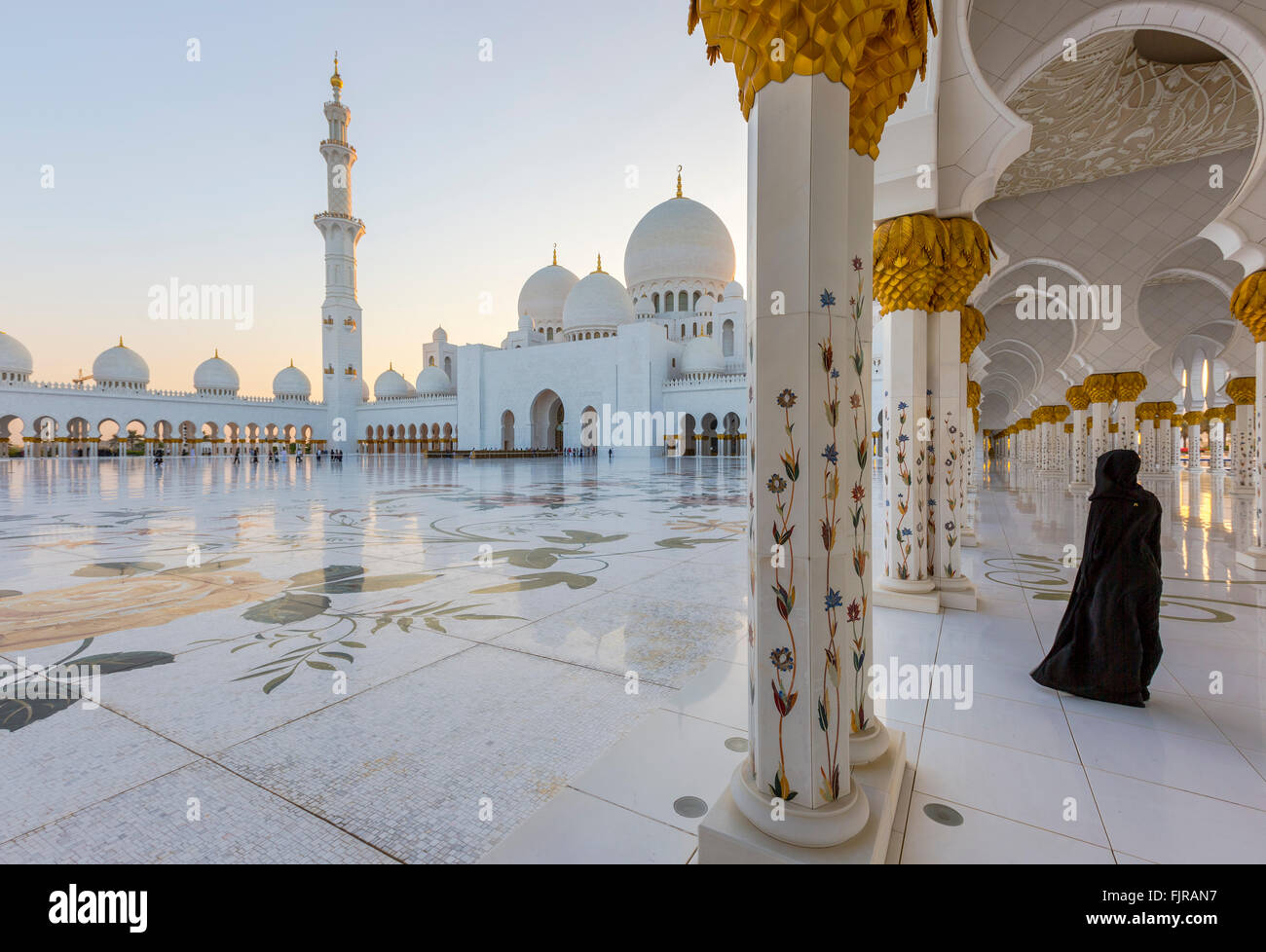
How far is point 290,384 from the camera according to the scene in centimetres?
2906

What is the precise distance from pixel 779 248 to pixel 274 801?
1342 millimetres

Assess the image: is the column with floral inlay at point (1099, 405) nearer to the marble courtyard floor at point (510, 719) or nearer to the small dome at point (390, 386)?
the marble courtyard floor at point (510, 719)

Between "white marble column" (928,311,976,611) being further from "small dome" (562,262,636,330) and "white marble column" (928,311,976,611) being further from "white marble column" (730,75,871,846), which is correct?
"small dome" (562,262,636,330)

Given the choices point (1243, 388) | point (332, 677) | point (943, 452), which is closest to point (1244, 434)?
point (1243, 388)

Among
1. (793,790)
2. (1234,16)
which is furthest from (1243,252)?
(793,790)

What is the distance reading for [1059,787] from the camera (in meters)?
1.23

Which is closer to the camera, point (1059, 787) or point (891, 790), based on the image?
point (891, 790)

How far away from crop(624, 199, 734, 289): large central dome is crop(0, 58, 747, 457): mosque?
0.05m

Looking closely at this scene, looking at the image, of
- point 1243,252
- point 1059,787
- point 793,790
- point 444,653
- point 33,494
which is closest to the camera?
point 793,790

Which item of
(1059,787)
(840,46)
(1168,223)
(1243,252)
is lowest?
(1059,787)

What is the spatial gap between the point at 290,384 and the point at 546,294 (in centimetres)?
1350

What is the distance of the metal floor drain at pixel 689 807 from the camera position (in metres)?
1.11

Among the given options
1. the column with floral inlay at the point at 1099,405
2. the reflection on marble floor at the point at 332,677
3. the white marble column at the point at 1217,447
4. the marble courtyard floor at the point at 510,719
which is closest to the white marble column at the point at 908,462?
the marble courtyard floor at the point at 510,719
